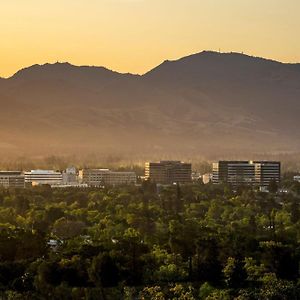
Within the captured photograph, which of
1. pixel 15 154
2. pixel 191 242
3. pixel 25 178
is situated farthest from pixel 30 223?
pixel 15 154

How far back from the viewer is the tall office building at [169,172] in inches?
3563

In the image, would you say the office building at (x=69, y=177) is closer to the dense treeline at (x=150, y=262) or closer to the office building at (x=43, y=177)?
the office building at (x=43, y=177)

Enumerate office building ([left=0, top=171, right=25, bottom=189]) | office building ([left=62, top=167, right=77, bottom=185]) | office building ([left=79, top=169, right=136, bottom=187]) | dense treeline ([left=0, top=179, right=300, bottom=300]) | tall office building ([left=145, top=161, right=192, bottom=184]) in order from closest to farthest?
dense treeline ([left=0, top=179, right=300, bottom=300]) < office building ([left=0, top=171, right=25, bottom=189]) < office building ([left=79, top=169, right=136, bottom=187]) < office building ([left=62, top=167, right=77, bottom=185]) < tall office building ([left=145, top=161, right=192, bottom=184])

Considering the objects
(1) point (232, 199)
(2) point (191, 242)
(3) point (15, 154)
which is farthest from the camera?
(3) point (15, 154)

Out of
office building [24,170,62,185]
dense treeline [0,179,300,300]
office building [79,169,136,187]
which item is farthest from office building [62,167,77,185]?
dense treeline [0,179,300,300]

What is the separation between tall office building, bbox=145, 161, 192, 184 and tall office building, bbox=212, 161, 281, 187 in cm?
260

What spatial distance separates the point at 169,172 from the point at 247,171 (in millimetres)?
7236

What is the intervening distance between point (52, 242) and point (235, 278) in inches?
342

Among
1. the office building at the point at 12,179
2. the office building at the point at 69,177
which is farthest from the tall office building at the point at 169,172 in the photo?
the office building at the point at 12,179

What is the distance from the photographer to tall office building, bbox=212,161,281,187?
294ft

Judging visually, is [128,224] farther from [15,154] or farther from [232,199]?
[15,154]

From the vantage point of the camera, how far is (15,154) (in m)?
158

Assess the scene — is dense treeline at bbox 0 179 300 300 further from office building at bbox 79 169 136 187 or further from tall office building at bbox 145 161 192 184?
tall office building at bbox 145 161 192 184

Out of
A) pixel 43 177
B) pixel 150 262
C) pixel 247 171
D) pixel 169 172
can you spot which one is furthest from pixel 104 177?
pixel 150 262
